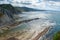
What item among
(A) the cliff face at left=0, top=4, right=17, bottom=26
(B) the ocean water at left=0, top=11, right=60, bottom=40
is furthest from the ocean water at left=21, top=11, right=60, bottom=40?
(A) the cliff face at left=0, top=4, right=17, bottom=26

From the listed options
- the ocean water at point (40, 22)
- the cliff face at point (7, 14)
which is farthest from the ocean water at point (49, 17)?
the cliff face at point (7, 14)

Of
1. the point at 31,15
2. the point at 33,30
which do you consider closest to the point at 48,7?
the point at 31,15

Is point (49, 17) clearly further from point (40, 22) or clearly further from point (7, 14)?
point (7, 14)

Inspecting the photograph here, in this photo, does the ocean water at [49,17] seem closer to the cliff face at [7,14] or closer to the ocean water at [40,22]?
the ocean water at [40,22]

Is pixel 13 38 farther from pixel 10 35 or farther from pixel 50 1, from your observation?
pixel 50 1

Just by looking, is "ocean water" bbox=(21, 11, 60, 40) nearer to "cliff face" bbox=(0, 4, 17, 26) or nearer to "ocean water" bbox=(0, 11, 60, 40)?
"ocean water" bbox=(0, 11, 60, 40)

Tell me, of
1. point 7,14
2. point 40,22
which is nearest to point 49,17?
point 40,22

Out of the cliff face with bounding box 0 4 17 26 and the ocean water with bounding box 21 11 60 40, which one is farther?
the cliff face with bounding box 0 4 17 26

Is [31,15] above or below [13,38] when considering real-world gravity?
above
